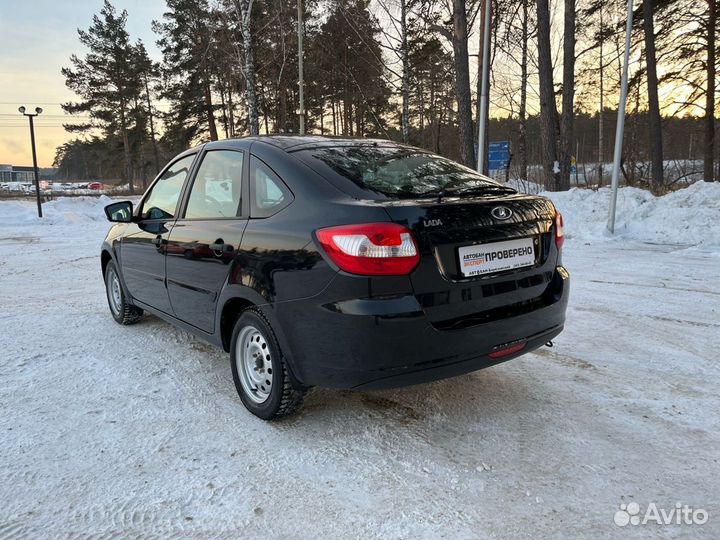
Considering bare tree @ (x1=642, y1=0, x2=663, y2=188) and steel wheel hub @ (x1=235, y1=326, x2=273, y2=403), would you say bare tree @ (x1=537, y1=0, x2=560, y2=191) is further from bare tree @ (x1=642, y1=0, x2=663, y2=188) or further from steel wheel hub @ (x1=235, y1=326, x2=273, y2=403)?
steel wheel hub @ (x1=235, y1=326, x2=273, y2=403)

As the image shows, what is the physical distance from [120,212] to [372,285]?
306 cm

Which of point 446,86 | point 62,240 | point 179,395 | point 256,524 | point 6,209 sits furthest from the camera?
point 446,86

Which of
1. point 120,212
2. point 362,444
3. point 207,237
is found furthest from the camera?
point 120,212

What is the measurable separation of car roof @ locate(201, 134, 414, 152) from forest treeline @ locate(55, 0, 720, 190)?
44.0 ft

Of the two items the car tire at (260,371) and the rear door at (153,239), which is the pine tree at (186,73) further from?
the car tire at (260,371)

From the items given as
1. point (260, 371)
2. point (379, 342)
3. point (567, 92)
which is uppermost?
point (567, 92)

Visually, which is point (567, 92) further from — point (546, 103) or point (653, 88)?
point (653, 88)

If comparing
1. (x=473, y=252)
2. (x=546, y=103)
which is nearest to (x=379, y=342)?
(x=473, y=252)

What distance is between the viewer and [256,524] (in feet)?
6.86

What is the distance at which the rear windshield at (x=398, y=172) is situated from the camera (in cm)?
280

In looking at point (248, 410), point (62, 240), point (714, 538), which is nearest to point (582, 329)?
point (714, 538)

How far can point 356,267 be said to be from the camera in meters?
2.33

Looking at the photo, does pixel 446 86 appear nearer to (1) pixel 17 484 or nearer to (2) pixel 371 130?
(2) pixel 371 130

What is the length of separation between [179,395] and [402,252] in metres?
1.92
